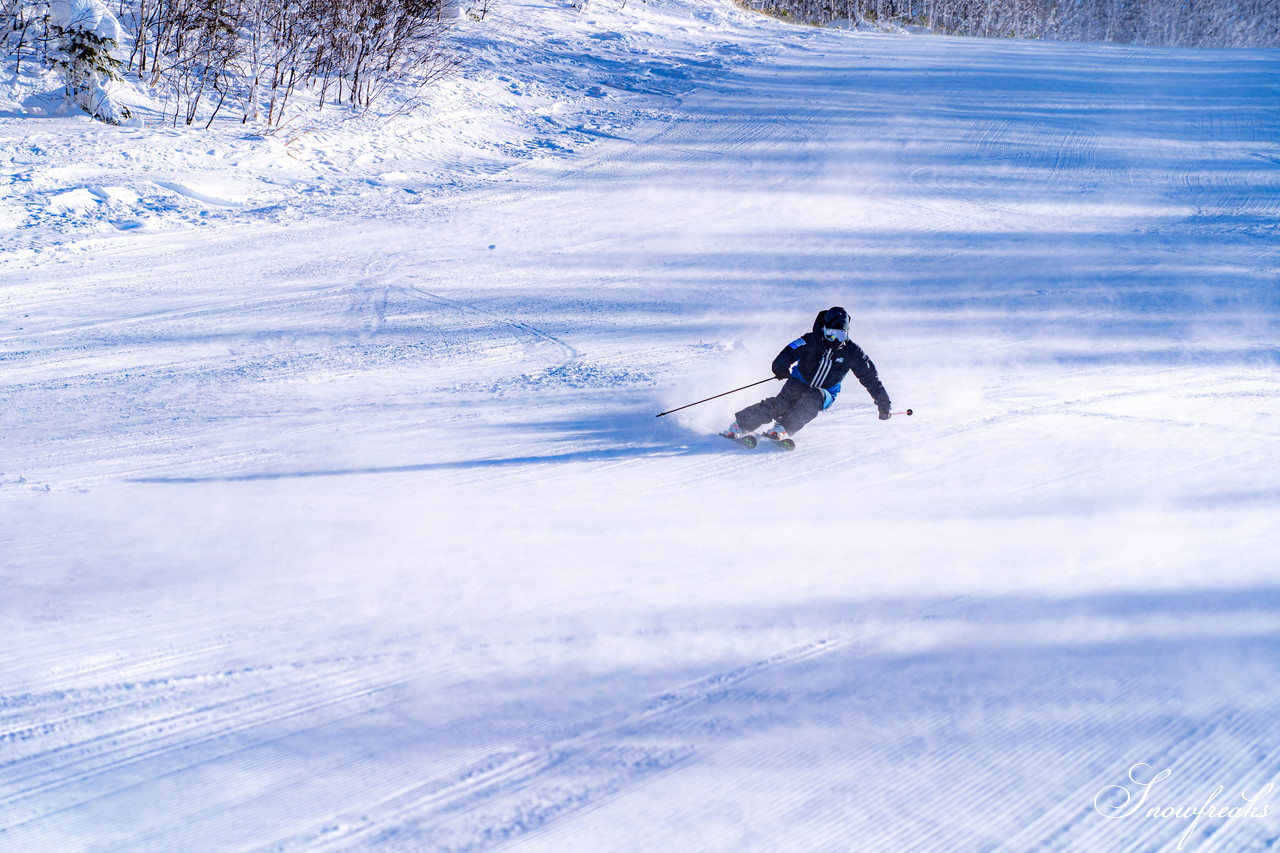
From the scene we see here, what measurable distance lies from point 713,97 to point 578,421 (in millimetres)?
10401

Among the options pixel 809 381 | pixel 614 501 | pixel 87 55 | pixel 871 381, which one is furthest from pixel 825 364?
pixel 87 55

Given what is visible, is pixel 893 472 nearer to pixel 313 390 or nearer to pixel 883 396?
pixel 883 396

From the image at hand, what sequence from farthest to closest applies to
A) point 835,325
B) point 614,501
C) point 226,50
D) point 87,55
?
point 226,50 < point 87,55 < point 835,325 < point 614,501

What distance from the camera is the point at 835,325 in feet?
19.2

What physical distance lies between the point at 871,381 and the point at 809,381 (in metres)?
0.46

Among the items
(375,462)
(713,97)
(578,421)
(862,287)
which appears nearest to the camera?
(375,462)

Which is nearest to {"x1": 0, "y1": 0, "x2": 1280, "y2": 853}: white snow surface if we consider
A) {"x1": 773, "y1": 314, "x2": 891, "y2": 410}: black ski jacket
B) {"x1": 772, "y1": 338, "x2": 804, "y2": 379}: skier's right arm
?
{"x1": 773, "y1": 314, "x2": 891, "y2": 410}: black ski jacket

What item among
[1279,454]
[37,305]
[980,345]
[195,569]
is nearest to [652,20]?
[980,345]

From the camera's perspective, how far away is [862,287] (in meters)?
9.07
